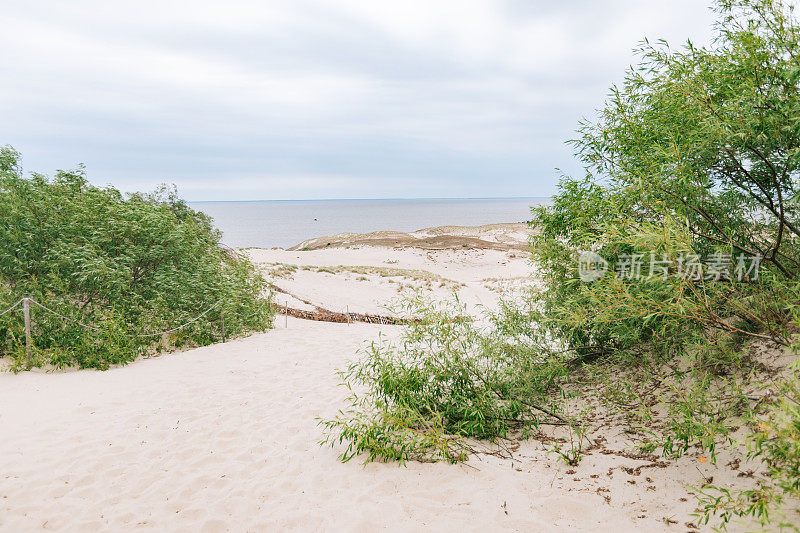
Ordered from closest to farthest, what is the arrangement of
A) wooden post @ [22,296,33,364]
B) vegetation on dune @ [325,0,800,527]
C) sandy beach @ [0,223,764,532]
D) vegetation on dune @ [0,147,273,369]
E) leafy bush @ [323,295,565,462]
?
sandy beach @ [0,223,764,532] → vegetation on dune @ [325,0,800,527] → leafy bush @ [323,295,565,462] → wooden post @ [22,296,33,364] → vegetation on dune @ [0,147,273,369]

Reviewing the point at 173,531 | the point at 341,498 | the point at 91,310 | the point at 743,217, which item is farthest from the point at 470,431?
the point at 91,310

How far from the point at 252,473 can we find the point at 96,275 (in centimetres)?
666

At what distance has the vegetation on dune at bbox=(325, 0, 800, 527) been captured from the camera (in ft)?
13.6

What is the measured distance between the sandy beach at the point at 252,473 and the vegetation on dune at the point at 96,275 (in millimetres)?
918

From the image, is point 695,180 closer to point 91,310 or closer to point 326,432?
point 326,432

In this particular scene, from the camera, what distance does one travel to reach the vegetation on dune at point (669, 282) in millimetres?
4141

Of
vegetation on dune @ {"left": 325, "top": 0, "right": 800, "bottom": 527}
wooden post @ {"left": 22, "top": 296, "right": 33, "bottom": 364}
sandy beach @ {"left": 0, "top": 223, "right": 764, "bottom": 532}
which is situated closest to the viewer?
sandy beach @ {"left": 0, "top": 223, "right": 764, "bottom": 532}

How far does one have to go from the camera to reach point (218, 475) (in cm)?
459

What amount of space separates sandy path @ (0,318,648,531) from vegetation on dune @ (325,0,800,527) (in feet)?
1.61

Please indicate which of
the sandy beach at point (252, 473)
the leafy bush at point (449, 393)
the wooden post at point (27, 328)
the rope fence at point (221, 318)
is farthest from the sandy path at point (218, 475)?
the rope fence at point (221, 318)

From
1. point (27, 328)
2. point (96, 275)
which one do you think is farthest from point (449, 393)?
point (96, 275)

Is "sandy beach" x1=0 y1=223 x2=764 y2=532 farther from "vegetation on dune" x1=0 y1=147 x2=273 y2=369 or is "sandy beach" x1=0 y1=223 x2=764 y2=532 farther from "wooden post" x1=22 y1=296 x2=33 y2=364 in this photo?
"vegetation on dune" x1=0 y1=147 x2=273 y2=369

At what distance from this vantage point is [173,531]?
3.65 meters

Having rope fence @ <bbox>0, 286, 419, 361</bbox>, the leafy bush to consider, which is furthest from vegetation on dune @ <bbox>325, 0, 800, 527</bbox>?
rope fence @ <bbox>0, 286, 419, 361</bbox>
